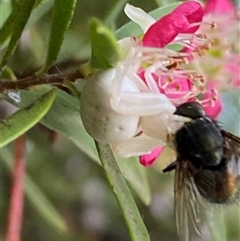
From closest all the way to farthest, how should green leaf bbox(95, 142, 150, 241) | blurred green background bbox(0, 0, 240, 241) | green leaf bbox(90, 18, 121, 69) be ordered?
green leaf bbox(90, 18, 121, 69), green leaf bbox(95, 142, 150, 241), blurred green background bbox(0, 0, 240, 241)

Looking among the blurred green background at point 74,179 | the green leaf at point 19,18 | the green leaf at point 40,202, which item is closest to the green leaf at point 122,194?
the green leaf at point 19,18

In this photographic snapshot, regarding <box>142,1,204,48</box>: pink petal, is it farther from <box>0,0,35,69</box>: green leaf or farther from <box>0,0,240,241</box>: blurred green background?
<box>0,0,240,241</box>: blurred green background

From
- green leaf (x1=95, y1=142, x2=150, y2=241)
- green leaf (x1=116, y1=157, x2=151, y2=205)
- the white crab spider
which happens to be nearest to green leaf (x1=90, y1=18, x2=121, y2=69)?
the white crab spider

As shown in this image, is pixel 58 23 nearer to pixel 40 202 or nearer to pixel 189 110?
pixel 189 110

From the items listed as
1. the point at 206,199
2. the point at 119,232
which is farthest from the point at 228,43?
the point at 119,232

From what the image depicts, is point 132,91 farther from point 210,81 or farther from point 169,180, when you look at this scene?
point 169,180

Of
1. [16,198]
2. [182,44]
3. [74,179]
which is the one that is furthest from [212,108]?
[74,179]
